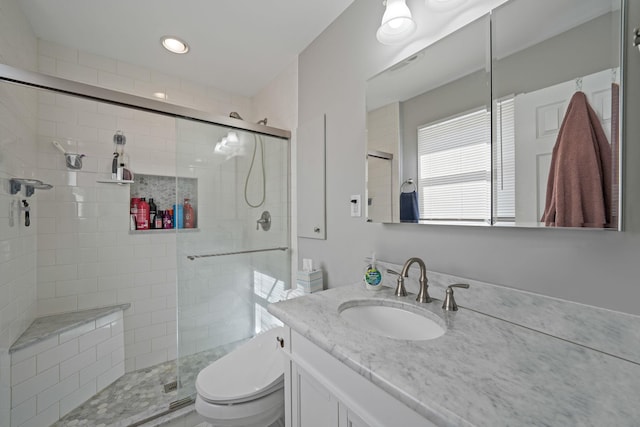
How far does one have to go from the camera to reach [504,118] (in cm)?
90

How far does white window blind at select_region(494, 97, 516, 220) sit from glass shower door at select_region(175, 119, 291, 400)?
1.46 metres

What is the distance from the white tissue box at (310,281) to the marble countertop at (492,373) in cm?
75

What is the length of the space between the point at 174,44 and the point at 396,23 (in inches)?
61.6

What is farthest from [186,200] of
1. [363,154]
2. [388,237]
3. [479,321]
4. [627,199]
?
[627,199]

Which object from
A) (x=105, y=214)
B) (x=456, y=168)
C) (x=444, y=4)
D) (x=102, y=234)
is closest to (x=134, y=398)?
(x=102, y=234)

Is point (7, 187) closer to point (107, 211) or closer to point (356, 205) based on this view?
point (107, 211)

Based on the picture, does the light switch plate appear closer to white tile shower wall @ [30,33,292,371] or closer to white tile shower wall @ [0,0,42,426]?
white tile shower wall @ [30,33,292,371]

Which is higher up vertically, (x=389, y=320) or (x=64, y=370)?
(x=389, y=320)

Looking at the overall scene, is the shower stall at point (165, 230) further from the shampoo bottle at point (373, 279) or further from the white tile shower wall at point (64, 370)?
the shampoo bottle at point (373, 279)

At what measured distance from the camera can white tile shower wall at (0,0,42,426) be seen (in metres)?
1.35

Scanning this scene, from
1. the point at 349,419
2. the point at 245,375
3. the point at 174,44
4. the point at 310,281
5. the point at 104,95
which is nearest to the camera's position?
the point at 349,419

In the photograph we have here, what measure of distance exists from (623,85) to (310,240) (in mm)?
1521

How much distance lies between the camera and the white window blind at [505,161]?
34.5 inches

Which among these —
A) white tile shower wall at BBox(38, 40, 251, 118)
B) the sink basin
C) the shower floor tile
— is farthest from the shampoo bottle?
white tile shower wall at BBox(38, 40, 251, 118)
